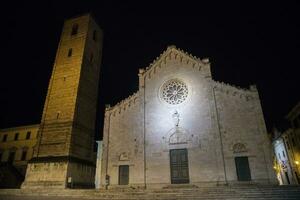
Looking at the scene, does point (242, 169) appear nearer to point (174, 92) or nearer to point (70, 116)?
point (174, 92)

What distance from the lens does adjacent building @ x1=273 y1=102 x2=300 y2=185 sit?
3092 centimetres

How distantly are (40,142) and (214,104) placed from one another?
57.3ft

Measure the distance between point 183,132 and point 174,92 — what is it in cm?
417

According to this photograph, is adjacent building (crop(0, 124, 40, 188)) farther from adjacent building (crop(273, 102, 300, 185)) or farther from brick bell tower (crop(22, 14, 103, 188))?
adjacent building (crop(273, 102, 300, 185))

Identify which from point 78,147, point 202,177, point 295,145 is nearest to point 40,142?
point 78,147

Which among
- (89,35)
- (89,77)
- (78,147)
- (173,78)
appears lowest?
(78,147)

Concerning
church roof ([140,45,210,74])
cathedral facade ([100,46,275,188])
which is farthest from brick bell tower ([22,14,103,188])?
church roof ([140,45,210,74])

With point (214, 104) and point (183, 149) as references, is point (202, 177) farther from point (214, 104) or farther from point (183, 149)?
point (214, 104)

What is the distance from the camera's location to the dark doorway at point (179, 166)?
20.7 m

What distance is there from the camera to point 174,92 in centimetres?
2366

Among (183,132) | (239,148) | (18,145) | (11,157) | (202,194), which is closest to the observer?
(202,194)

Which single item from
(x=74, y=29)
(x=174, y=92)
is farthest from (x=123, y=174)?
(x=74, y=29)

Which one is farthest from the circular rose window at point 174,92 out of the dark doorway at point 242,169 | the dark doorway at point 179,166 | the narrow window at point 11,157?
the narrow window at point 11,157

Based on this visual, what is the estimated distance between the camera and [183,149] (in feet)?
70.5
